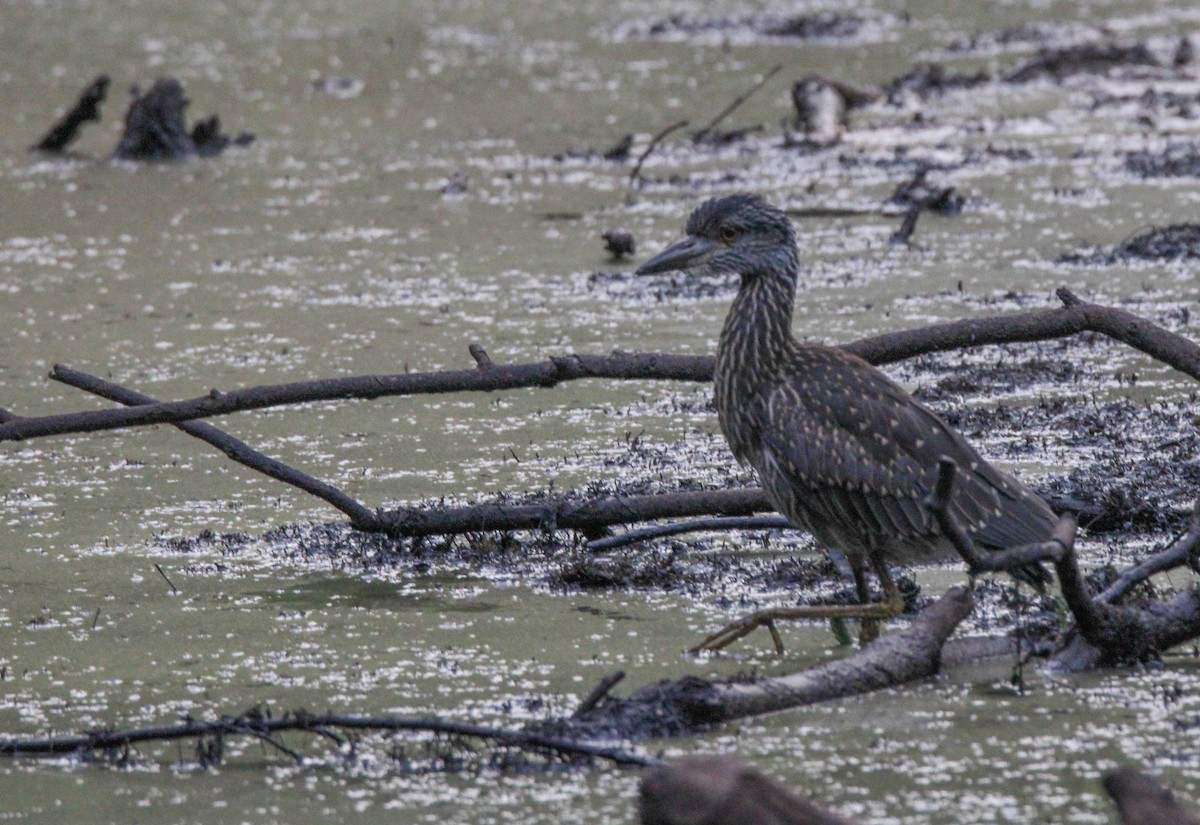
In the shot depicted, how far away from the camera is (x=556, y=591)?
561 centimetres

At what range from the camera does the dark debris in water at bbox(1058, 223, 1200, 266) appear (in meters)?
10.2

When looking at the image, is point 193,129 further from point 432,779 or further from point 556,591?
point 432,779

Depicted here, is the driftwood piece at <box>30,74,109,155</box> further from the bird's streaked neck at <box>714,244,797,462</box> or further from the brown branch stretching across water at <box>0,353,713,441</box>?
the bird's streaked neck at <box>714,244,797,462</box>

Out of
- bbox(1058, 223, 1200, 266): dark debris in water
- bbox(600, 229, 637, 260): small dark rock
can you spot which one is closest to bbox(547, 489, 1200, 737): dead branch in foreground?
bbox(1058, 223, 1200, 266): dark debris in water

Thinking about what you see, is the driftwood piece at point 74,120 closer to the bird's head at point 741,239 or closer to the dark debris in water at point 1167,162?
the dark debris in water at point 1167,162

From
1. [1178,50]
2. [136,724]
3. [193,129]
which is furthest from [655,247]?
[1178,50]

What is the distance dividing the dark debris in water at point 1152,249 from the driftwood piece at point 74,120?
318 inches

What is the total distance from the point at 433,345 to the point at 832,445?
4.28 m

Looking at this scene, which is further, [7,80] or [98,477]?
[7,80]

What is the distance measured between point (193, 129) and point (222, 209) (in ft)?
9.12

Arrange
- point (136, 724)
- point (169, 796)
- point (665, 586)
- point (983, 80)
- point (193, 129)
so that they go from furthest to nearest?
point (983, 80) < point (193, 129) < point (665, 586) < point (136, 724) < point (169, 796)

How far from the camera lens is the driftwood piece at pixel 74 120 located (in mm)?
15172

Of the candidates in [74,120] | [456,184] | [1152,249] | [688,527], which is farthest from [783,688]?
[74,120]

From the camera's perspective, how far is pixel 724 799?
2.90 metres
